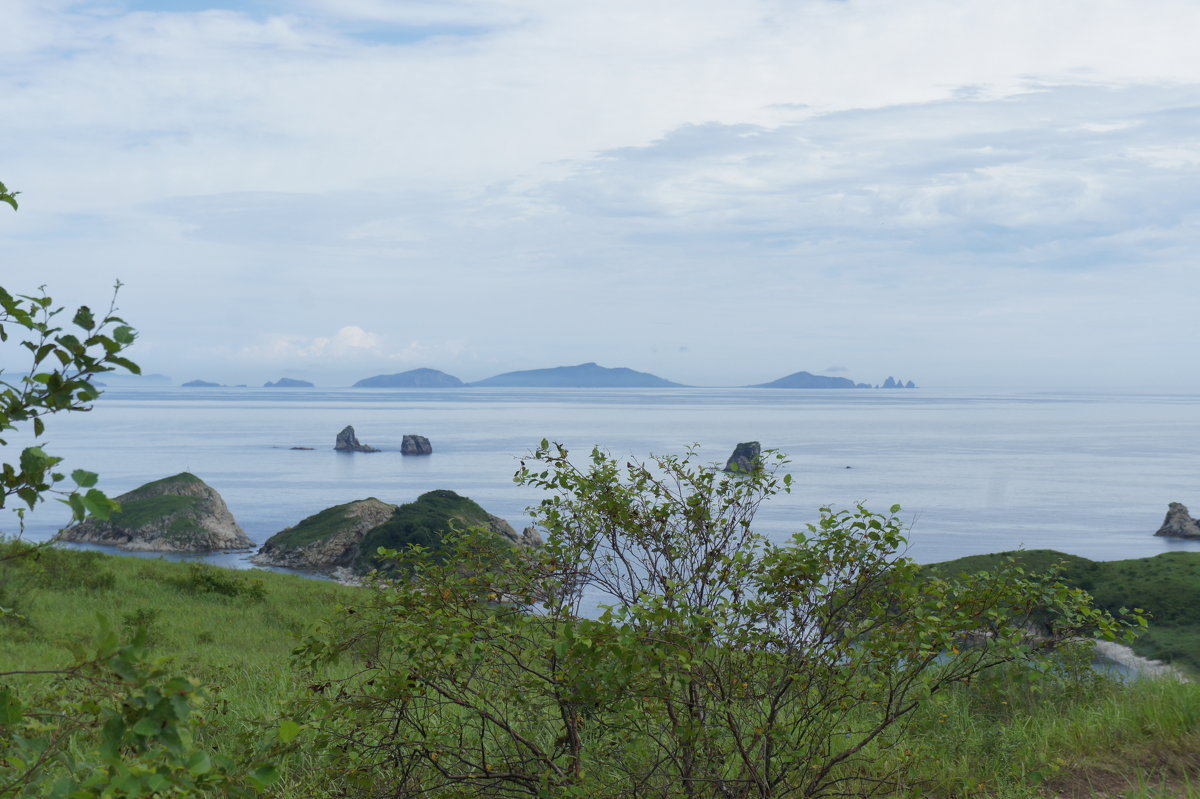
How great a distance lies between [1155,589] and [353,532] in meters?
38.9

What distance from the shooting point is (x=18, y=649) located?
15609mm

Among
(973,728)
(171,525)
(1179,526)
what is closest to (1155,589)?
(973,728)

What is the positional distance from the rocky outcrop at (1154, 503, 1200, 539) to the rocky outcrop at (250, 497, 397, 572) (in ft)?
177

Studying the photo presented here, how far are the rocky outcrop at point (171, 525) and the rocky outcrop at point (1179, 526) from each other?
6353 centimetres

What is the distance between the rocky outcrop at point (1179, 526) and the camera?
63312 mm

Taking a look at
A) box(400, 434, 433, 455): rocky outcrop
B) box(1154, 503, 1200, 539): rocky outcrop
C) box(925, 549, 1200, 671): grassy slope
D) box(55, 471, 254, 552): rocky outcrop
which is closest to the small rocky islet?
box(55, 471, 254, 552): rocky outcrop

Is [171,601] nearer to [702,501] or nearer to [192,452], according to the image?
[702,501]

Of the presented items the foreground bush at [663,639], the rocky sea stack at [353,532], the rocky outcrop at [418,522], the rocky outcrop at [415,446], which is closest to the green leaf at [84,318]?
the foreground bush at [663,639]

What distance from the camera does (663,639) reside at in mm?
5461

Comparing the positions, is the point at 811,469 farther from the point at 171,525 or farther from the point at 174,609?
the point at 174,609

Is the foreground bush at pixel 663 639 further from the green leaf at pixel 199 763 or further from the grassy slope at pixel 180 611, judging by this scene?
the grassy slope at pixel 180 611

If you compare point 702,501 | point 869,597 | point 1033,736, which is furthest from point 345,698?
point 1033,736

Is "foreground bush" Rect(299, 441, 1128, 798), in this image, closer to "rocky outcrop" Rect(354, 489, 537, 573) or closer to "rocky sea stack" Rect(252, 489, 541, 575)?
"rocky outcrop" Rect(354, 489, 537, 573)

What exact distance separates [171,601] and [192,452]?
117 meters
